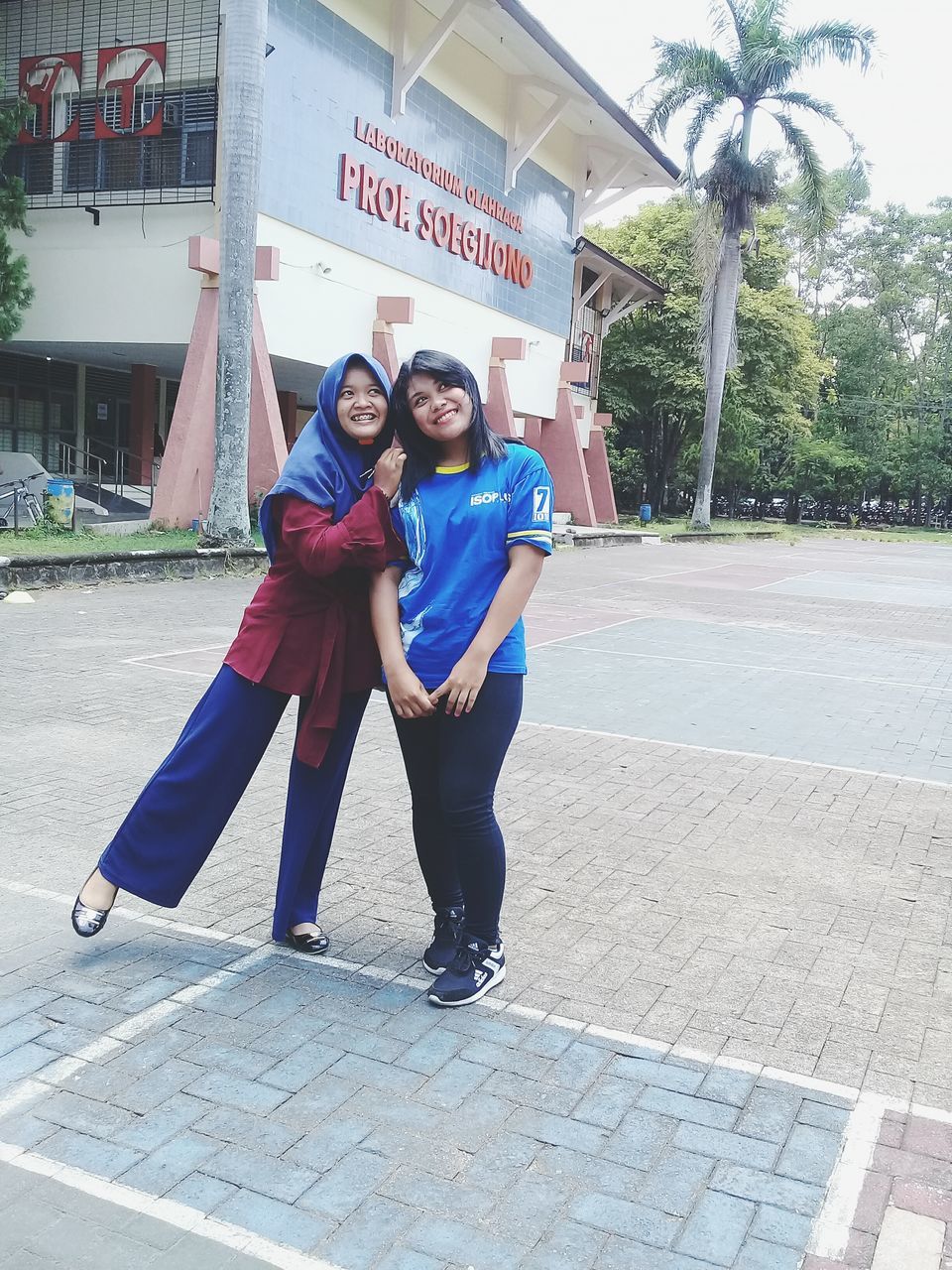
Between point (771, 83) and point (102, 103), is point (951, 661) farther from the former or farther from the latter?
point (771, 83)

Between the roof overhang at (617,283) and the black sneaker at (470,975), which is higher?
the roof overhang at (617,283)

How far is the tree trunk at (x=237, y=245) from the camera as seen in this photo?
611 inches

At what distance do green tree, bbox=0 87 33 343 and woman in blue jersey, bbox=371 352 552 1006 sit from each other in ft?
59.7

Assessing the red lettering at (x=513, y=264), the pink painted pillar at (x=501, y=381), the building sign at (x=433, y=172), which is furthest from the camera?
the red lettering at (x=513, y=264)

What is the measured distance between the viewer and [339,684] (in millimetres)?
3697

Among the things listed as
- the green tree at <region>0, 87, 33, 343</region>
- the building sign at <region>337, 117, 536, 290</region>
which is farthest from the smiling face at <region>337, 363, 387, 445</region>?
the building sign at <region>337, 117, 536, 290</region>

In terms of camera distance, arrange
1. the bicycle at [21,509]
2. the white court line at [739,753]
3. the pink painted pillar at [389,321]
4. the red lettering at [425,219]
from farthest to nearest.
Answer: the red lettering at [425,219] → the pink painted pillar at [389,321] → the bicycle at [21,509] → the white court line at [739,753]

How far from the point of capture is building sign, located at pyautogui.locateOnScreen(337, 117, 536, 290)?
21688 mm

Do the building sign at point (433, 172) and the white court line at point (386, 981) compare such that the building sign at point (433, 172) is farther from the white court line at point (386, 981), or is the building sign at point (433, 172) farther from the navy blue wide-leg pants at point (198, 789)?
the white court line at point (386, 981)

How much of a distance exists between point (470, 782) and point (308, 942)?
965mm

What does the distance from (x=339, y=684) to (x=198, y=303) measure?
1617 centimetres

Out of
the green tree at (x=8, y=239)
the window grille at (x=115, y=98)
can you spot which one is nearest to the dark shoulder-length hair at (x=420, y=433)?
the window grille at (x=115, y=98)

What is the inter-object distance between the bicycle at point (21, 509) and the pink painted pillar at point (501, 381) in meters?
12.1

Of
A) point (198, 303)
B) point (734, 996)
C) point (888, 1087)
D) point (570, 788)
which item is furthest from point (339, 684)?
point (198, 303)
